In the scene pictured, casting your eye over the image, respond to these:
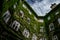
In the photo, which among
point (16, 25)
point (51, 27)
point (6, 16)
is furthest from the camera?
point (51, 27)

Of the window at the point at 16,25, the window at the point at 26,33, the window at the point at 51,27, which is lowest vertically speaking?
the window at the point at 26,33

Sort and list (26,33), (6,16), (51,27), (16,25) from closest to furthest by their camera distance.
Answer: (6,16) < (16,25) < (26,33) < (51,27)

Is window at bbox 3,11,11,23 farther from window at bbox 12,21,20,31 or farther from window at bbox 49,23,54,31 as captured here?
window at bbox 49,23,54,31

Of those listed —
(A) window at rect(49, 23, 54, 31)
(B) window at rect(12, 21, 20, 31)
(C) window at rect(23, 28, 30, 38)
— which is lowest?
(C) window at rect(23, 28, 30, 38)

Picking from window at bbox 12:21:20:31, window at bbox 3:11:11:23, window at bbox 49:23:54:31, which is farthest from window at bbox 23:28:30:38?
window at bbox 49:23:54:31

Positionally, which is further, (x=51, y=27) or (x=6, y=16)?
(x=51, y=27)

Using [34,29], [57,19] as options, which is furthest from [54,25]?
[34,29]

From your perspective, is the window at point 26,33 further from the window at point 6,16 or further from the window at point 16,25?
the window at point 6,16

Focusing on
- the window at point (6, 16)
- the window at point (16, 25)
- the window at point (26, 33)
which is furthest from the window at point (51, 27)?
the window at point (6, 16)

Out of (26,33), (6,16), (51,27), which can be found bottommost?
(26,33)

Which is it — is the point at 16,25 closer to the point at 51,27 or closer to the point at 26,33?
the point at 26,33

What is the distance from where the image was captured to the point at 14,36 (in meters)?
21.8

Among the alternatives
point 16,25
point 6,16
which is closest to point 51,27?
point 16,25

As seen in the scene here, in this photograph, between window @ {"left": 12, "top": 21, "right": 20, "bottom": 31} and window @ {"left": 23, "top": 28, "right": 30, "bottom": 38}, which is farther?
window @ {"left": 23, "top": 28, "right": 30, "bottom": 38}
